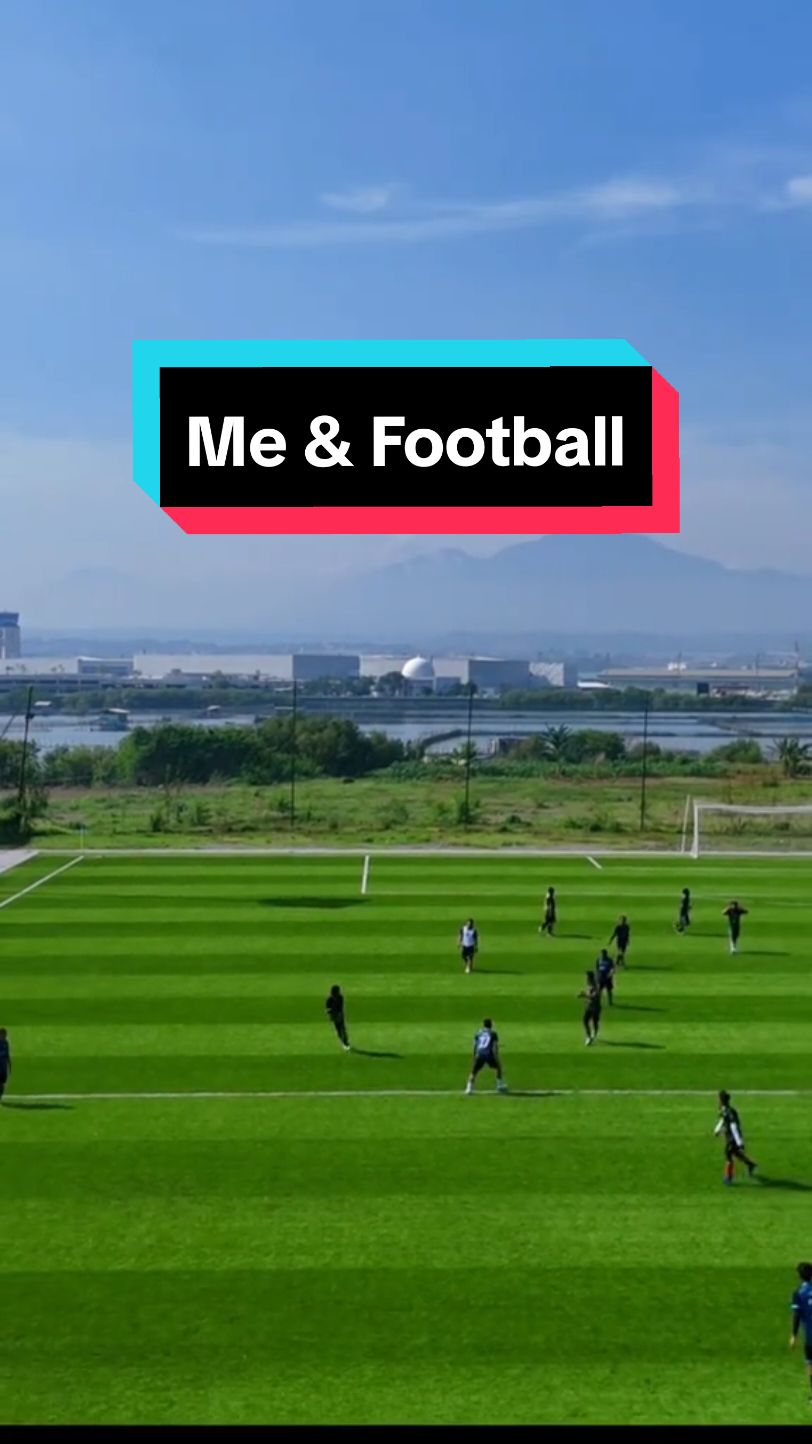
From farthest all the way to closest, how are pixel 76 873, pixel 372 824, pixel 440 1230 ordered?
pixel 372 824 < pixel 76 873 < pixel 440 1230

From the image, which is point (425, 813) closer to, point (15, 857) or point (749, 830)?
point (749, 830)

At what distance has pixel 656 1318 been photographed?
14359mm

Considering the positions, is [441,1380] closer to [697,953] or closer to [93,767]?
[697,953]

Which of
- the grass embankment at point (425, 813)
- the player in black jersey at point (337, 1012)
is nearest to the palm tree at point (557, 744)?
the grass embankment at point (425, 813)

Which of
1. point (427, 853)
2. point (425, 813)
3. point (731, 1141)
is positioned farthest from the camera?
point (425, 813)

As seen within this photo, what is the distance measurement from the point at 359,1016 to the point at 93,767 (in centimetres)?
7281

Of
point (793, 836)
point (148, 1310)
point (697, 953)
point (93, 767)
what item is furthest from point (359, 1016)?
point (93, 767)

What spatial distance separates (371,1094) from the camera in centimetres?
2159

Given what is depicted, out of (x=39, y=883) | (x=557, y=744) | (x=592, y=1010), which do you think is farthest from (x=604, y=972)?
(x=557, y=744)

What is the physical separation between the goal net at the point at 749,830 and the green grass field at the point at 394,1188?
20.3 meters

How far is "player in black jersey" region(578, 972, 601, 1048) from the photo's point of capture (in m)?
24.5

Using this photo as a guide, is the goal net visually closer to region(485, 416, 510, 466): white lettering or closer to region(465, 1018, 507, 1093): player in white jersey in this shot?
region(485, 416, 510, 466): white lettering

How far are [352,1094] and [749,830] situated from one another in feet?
134

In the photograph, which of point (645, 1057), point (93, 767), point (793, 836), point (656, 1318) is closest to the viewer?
point (656, 1318)
